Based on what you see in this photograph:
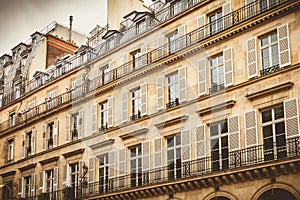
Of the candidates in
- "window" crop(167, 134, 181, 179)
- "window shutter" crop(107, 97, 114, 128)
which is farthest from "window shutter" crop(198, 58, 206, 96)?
"window shutter" crop(107, 97, 114, 128)

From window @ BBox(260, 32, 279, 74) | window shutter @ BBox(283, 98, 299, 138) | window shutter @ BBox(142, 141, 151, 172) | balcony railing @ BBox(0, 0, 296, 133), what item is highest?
balcony railing @ BBox(0, 0, 296, 133)

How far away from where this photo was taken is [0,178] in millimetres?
40938

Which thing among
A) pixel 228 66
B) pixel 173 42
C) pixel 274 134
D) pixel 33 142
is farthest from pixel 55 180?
pixel 274 134

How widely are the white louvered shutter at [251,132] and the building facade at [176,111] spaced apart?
48mm

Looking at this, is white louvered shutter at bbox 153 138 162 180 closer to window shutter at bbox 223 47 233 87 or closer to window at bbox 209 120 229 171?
window at bbox 209 120 229 171

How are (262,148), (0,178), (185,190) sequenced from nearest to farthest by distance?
(262,148), (185,190), (0,178)

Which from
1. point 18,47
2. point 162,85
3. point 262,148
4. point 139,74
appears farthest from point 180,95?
point 18,47

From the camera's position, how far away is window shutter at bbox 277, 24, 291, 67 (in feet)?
75.8

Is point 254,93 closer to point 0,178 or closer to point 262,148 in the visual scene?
point 262,148

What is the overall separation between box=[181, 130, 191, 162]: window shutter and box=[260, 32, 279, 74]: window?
4935 millimetres

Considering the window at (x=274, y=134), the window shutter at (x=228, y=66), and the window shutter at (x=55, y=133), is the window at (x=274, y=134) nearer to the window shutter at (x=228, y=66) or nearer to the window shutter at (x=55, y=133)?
the window shutter at (x=228, y=66)

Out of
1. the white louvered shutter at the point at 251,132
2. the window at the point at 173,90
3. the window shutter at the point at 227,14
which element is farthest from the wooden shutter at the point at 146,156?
the window shutter at the point at 227,14

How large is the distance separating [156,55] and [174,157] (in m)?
5.87

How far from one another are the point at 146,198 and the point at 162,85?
577 centimetres
